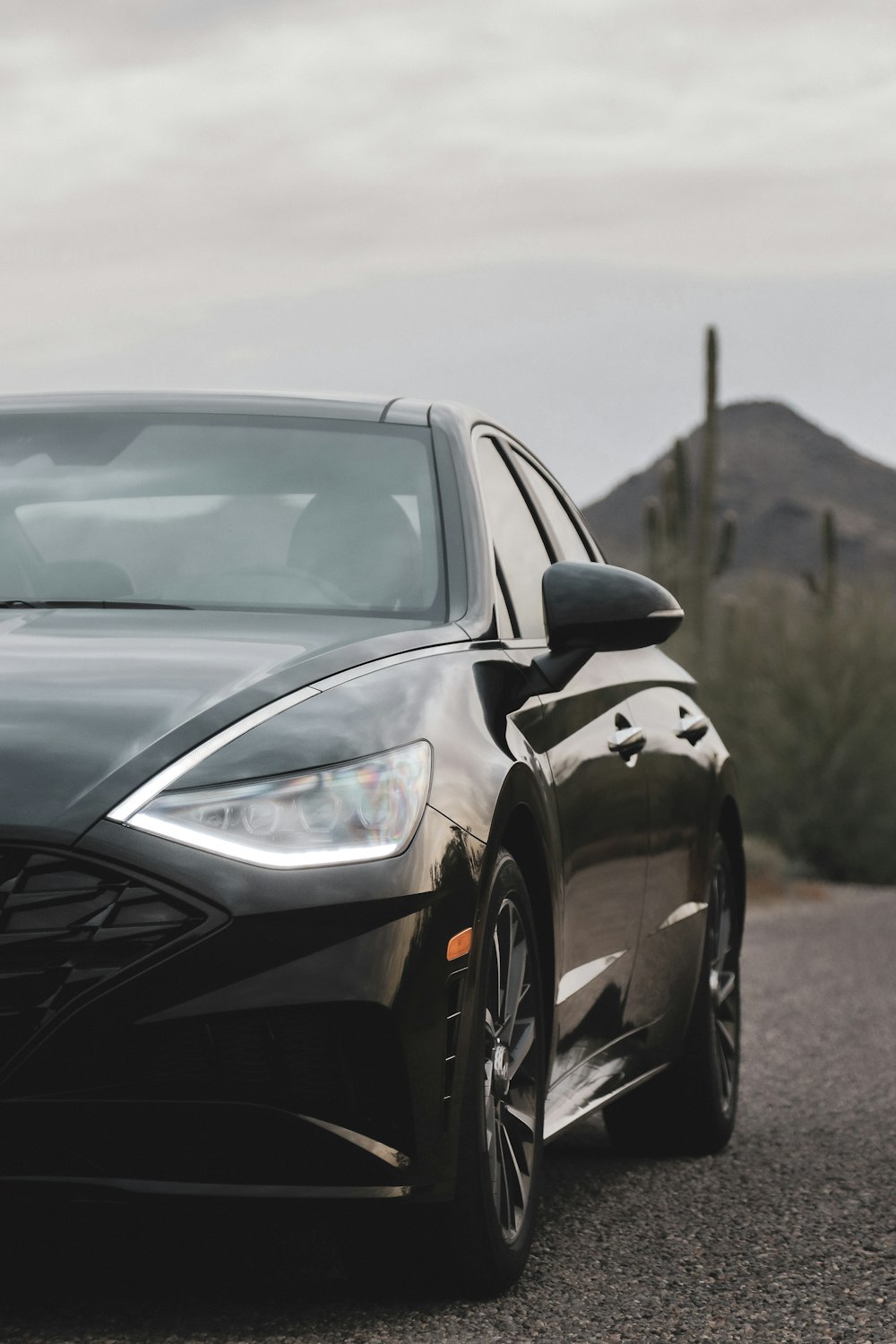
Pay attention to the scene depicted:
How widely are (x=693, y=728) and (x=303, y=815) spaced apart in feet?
9.07

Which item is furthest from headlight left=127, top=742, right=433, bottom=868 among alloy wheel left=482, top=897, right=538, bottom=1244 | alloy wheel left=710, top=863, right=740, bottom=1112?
alloy wheel left=710, top=863, right=740, bottom=1112

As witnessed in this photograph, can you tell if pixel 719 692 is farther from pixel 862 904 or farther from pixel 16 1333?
pixel 16 1333

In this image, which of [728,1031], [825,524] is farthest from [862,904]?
[728,1031]

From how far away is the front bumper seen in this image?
10.9 ft

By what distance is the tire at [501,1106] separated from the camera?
3.78m

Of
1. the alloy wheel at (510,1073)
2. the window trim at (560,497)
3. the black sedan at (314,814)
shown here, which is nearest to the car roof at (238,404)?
the black sedan at (314,814)

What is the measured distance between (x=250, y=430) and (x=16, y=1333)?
7.06 feet

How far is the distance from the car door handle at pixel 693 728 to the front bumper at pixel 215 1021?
247cm

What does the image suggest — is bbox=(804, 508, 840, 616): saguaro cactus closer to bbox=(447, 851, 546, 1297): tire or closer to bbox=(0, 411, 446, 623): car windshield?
bbox=(0, 411, 446, 623): car windshield

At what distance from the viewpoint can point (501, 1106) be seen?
4074 mm

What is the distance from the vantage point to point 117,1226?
4.53 meters

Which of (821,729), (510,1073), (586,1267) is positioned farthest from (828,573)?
(510,1073)

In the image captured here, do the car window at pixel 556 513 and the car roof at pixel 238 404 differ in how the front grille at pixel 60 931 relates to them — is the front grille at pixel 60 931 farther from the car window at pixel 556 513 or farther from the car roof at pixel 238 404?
the car window at pixel 556 513

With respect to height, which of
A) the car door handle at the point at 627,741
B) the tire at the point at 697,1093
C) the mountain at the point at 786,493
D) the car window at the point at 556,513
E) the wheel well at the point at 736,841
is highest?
the car window at the point at 556,513
